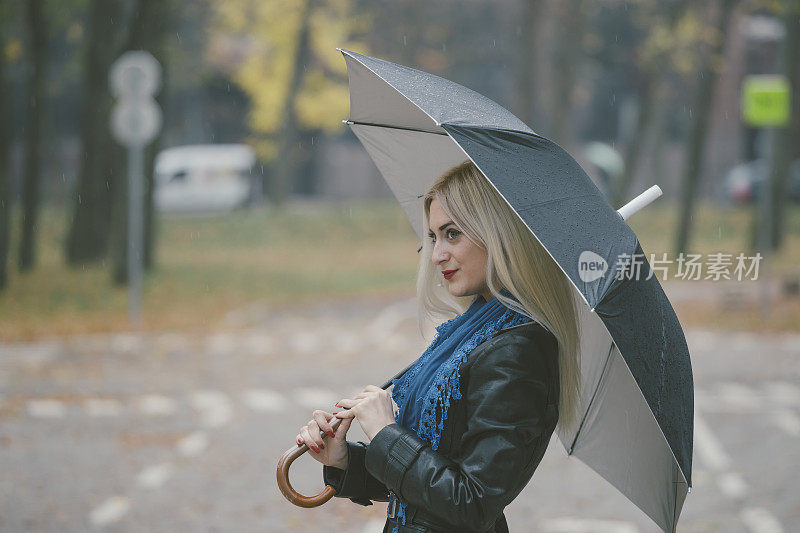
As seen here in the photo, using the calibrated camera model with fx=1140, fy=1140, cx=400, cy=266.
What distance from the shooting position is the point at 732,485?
805 centimetres

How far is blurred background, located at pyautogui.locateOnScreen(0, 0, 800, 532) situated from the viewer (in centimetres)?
828

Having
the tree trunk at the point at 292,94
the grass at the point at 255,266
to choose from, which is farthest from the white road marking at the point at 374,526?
the tree trunk at the point at 292,94

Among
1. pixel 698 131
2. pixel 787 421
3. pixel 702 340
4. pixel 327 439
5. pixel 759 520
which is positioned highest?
pixel 327 439

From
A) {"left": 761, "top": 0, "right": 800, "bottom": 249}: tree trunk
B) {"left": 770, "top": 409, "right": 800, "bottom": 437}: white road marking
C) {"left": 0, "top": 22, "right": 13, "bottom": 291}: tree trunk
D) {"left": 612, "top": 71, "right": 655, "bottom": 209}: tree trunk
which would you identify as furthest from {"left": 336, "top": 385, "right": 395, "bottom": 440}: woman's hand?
{"left": 612, "top": 71, "right": 655, "bottom": 209}: tree trunk

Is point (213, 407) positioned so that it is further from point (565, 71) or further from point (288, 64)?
point (288, 64)

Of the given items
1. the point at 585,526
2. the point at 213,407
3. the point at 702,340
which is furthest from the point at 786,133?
the point at 585,526

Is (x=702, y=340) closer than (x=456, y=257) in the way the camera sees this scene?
No

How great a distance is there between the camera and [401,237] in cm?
3438

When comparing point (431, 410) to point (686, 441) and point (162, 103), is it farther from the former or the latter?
point (162, 103)

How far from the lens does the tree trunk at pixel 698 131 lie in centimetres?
2348

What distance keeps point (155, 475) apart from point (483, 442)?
606 cm

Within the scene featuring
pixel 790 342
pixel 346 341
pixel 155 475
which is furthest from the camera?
pixel 346 341

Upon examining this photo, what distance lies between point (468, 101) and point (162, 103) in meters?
22.9

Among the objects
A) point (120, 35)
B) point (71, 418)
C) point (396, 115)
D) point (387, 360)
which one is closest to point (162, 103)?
point (120, 35)
